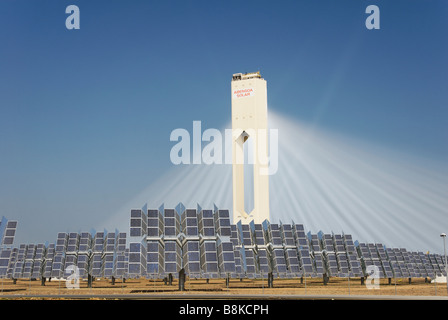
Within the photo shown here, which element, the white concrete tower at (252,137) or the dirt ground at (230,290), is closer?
the dirt ground at (230,290)

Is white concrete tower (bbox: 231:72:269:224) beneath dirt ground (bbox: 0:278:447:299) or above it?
above

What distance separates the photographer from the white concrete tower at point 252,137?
96.2 meters

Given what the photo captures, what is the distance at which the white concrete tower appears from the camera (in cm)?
9625

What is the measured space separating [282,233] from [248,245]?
6.01 m

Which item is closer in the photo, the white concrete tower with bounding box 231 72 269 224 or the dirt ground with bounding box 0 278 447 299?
the dirt ground with bounding box 0 278 447 299

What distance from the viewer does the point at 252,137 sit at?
322ft

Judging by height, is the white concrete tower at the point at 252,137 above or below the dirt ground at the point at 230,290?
above

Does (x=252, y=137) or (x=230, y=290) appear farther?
(x=252, y=137)

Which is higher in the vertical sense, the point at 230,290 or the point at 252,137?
the point at 252,137

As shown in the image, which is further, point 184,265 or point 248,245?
point 248,245
